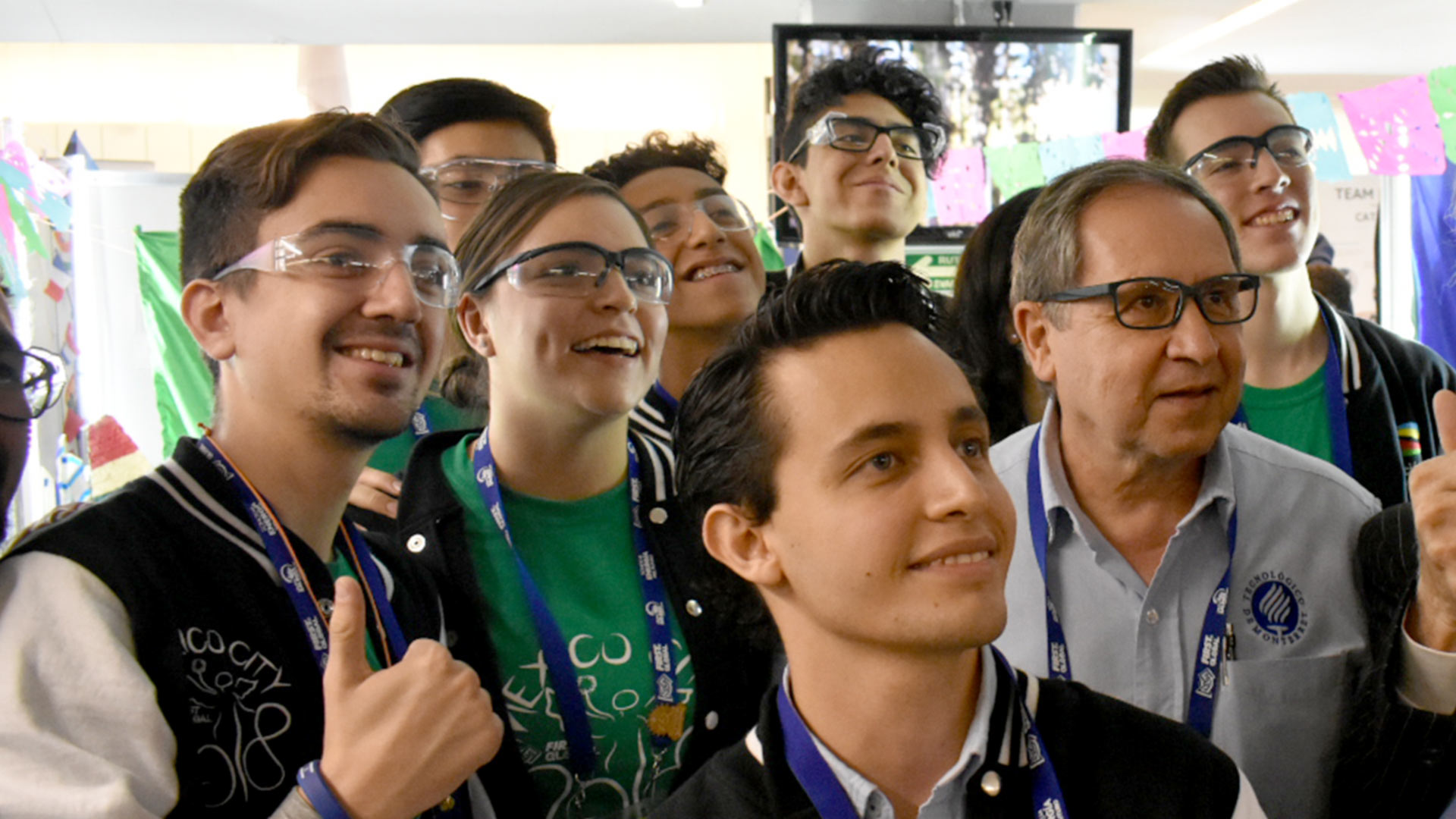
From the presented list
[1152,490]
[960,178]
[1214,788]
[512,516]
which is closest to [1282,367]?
[1152,490]

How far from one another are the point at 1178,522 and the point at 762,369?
29.9 inches

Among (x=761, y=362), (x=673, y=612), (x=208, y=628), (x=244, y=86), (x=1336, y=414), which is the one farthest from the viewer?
(x=244, y=86)

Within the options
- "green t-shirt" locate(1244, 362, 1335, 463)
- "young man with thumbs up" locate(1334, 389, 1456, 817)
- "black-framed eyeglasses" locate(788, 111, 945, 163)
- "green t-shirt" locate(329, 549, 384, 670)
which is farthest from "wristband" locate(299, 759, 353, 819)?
"black-framed eyeglasses" locate(788, 111, 945, 163)

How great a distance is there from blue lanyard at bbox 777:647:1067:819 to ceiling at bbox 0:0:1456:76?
526cm

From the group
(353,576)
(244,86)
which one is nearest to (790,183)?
(353,576)

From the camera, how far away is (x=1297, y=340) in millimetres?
2486

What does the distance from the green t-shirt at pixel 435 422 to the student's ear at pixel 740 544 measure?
1.01m

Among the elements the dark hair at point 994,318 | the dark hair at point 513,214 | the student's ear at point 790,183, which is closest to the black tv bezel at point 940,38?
the student's ear at point 790,183

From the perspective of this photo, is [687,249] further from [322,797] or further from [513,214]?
[322,797]

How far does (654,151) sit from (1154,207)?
1.20 metres

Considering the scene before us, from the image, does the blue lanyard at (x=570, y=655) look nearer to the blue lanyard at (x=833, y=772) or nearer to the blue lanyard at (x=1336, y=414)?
the blue lanyard at (x=833, y=772)

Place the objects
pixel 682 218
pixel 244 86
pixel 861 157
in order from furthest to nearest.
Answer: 1. pixel 244 86
2. pixel 861 157
3. pixel 682 218

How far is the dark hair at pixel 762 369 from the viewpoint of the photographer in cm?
157

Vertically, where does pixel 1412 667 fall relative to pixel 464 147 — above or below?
below
